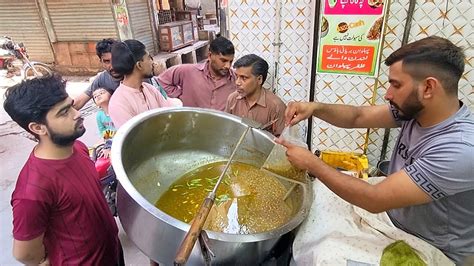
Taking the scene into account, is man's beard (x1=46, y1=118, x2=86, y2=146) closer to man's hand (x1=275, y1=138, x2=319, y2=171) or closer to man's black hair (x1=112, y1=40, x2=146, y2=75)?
man's black hair (x1=112, y1=40, x2=146, y2=75)

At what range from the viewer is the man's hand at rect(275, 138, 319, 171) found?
58.2 inches

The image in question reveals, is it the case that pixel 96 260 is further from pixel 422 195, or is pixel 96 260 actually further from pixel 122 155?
pixel 422 195

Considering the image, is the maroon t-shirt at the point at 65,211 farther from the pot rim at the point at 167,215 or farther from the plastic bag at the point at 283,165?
the plastic bag at the point at 283,165

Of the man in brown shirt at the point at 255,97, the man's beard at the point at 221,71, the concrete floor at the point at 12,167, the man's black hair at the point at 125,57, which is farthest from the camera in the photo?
the man's beard at the point at 221,71

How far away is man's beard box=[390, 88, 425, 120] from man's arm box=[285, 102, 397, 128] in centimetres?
40

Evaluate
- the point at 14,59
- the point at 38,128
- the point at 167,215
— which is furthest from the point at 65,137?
the point at 14,59

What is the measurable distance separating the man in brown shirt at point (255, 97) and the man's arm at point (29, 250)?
172cm

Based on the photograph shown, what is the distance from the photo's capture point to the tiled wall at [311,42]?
2.42 metres

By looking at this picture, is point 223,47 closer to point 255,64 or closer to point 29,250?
point 255,64

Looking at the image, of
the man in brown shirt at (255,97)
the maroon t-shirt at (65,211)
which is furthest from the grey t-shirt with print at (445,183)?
the maroon t-shirt at (65,211)

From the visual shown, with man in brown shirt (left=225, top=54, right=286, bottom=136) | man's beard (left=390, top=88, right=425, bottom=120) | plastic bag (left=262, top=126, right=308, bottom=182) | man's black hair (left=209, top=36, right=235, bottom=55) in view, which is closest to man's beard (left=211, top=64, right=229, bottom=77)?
man's black hair (left=209, top=36, right=235, bottom=55)

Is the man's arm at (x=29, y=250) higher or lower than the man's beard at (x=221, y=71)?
lower

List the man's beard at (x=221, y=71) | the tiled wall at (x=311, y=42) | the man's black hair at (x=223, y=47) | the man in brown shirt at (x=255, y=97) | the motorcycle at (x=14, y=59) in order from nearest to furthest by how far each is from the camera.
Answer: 1. the tiled wall at (x=311, y=42)
2. the man in brown shirt at (x=255, y=97)
3. the man's black hair at (x=223, y=47)
4. the man's beard at (x=221, y=71)
5. the motorcycle at (x=14, y=59)

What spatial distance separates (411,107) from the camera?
4.70 ft
